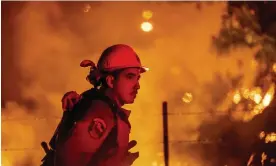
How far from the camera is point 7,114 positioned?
181cm

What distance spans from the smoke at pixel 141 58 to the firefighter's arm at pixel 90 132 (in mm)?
110

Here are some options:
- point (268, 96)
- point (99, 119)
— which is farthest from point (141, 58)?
point (268, 96)

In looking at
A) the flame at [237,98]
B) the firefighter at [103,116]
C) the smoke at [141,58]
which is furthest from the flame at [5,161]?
the flame at [237,98]

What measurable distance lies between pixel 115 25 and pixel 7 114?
1.88 ft

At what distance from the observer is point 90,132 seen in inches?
68.6

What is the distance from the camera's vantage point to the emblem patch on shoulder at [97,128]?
5.71 ft

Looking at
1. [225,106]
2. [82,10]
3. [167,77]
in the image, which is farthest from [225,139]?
[82,10]

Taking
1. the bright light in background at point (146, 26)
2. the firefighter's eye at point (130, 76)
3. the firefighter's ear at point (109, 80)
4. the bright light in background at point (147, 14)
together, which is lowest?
the firefighter's ear at point (109, 80)

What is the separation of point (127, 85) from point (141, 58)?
0.42 feet

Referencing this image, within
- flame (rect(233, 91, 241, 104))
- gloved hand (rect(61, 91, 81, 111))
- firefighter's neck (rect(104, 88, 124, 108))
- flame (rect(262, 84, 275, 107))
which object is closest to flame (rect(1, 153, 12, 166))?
gloved hand (rect(61, 91, 81, 111))

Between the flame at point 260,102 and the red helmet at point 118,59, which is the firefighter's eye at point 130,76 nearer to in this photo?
the red helmet at point 118,59

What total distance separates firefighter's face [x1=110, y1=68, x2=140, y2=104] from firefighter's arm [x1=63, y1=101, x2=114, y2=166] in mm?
81

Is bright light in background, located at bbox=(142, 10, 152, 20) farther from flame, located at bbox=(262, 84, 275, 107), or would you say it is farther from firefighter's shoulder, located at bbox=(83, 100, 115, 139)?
flame, located at bbox=(262, 84, 275, 107)

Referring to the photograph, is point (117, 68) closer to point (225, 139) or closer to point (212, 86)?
point (212, 86)
